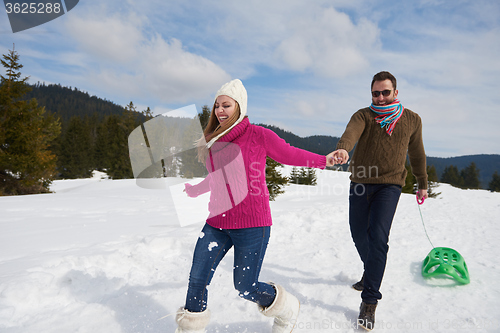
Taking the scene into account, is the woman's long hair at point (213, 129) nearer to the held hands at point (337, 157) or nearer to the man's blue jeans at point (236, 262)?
the man's blue jeans at point (236, 262)

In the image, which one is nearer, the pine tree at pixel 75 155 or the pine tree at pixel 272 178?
the pine tree at pixel 272 178

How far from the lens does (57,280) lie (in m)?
3.07

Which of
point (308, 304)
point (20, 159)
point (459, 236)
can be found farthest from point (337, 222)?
point (20, 159)

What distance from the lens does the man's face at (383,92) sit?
2816 millimetres

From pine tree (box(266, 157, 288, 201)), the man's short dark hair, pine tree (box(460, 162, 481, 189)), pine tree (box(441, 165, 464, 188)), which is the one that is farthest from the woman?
pine tree (box(460, 162, 481, 189))

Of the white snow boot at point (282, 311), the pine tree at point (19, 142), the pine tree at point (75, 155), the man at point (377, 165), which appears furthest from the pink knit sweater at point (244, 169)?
the pine tree at point (75, 155)

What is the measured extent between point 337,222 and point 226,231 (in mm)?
4919

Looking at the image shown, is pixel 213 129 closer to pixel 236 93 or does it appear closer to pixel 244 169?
pixel 236 93

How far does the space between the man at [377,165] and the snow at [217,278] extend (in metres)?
0.54

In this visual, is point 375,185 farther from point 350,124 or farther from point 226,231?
point 226,231

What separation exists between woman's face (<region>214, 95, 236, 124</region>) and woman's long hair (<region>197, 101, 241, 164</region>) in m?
0.03

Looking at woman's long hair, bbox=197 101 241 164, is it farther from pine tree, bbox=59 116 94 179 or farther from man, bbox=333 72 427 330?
pine tree, bbox=59 116 94 179

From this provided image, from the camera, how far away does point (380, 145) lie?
280 centimetres

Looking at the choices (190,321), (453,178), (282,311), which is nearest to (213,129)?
(190,321)
